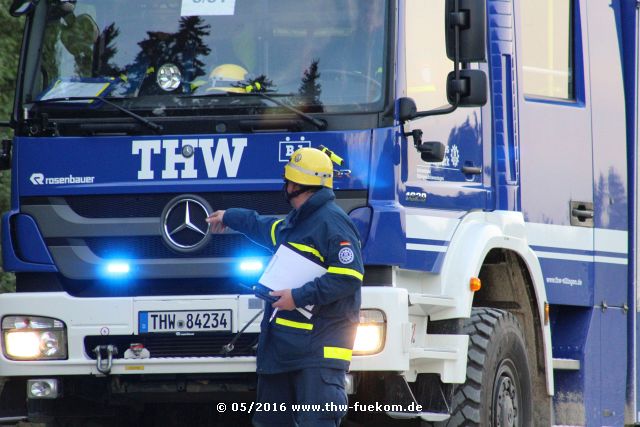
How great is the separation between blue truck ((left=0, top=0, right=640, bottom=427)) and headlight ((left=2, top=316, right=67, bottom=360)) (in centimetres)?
1

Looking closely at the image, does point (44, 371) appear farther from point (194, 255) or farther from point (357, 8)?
point (357, 8)

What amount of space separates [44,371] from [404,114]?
236 centimetres

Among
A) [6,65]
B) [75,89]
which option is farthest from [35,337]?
[6,65]

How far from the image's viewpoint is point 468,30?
7812mm

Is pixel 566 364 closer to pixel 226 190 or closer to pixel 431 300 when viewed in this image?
pixel 431 300

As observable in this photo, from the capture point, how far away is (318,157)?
7.29 meters

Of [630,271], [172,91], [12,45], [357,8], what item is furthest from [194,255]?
[12,45]

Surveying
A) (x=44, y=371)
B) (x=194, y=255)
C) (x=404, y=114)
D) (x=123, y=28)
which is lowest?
(x=44, y=371)

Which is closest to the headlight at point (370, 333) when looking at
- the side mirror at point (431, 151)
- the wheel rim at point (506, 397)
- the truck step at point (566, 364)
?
the side mirror at point (431, 151)

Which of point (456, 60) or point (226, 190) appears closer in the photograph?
point (456, 60)

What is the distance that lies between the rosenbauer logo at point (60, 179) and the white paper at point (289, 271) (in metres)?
1.38

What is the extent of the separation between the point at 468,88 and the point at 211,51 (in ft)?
4.68

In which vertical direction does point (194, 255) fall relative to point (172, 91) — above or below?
below

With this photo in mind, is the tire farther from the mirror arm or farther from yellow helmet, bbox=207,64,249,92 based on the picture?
yellow helmet, bbox=207,64,249,92
